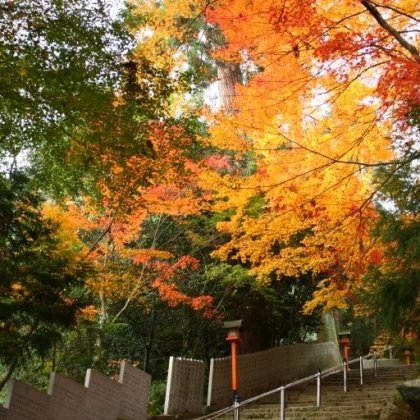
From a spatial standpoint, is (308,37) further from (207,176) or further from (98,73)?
(207,176)

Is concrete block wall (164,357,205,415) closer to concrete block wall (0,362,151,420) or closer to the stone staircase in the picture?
concrete block wall (0,362,151,420)

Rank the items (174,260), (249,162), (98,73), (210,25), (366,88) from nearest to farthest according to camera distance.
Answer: (98,73)
(366,88)
(174,260)
(249,162)
(210,25)

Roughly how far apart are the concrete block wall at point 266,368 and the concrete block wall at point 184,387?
0.51 meters

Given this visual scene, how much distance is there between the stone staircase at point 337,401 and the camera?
10273mm

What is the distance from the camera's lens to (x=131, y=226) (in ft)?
44.4

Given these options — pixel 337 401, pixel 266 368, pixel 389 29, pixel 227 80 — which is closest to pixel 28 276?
pixel 389 29

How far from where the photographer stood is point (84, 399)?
8742mm

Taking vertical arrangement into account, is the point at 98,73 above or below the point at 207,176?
below

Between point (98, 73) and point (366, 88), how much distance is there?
7753 mm

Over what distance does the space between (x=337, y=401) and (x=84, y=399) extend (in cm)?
602

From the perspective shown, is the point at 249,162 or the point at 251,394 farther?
the point at 249,162

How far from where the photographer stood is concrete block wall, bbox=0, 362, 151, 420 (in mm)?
7352

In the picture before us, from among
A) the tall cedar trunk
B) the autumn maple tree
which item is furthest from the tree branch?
the tall cedar trunk

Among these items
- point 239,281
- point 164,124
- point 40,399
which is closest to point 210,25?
point 239,281
